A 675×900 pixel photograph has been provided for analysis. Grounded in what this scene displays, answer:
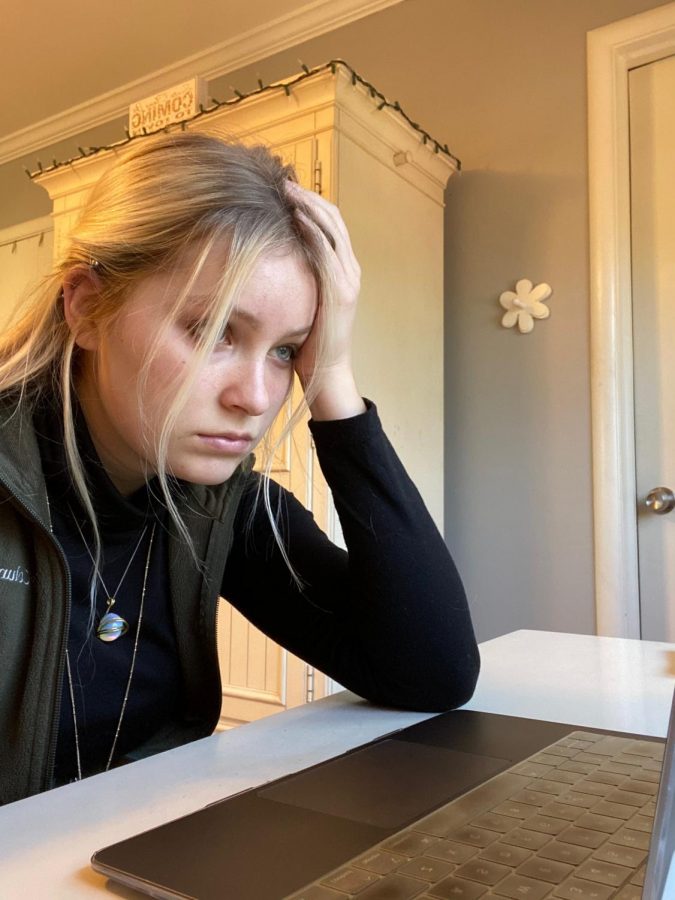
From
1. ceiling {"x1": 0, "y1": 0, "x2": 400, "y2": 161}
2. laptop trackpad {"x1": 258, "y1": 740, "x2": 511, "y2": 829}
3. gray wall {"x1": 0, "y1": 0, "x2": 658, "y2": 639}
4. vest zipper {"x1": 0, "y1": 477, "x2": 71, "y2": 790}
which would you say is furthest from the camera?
ceiling {"x1": 0, "y1": 0, "x2": 400, "y2": 161}

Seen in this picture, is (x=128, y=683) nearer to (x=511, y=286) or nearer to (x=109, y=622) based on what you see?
(x=109, y=622)

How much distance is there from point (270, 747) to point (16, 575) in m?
0.27

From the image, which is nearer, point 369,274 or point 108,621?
point 108,621

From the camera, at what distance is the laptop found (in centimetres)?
37

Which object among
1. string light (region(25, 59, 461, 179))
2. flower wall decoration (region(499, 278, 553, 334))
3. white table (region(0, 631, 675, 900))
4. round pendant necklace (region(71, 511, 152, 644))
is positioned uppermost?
string light (region(25, 59, 461, 179))

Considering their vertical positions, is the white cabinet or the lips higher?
the white cabinet

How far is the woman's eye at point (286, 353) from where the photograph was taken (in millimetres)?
781

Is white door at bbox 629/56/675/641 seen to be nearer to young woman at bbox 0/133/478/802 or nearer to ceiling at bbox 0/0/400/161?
ceiling at bbox 0/0/400/161

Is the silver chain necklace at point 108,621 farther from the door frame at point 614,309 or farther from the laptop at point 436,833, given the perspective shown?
the door frame at point 614,309

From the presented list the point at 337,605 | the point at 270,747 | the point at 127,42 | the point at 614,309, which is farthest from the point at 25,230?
the point at 270,747

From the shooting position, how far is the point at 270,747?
24.8 inches

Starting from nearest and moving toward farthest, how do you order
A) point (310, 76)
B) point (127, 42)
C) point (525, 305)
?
1. point (310, 76)
2. point (525, 305)
3. point (127, 42)

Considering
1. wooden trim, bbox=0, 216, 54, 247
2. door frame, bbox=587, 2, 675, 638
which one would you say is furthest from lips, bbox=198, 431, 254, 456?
wooden trim, bbox=0, 216, 54, 247

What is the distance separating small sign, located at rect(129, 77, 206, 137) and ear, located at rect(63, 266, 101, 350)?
1.45m
